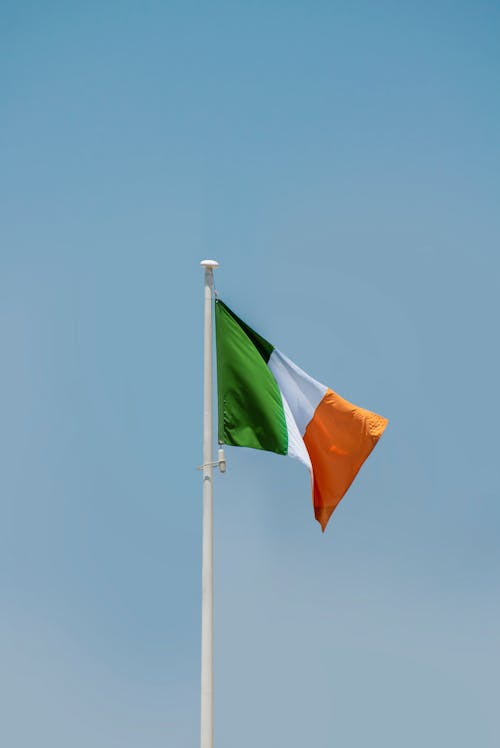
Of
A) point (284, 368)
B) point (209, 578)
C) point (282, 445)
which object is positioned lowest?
point (209, 578)

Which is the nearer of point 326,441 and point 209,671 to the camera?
point 209,671

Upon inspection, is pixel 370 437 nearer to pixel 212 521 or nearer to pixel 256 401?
pixel 256 401

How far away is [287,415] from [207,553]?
3568mm

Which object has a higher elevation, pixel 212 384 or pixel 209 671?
pixel 212 384

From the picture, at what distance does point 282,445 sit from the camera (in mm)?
23906

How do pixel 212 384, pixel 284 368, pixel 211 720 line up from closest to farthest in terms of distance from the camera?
pixel 211 720 < pixel 212 384 < pixel 284 368

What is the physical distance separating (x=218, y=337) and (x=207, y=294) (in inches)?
35.1

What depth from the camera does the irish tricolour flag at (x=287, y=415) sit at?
2384 centimetres

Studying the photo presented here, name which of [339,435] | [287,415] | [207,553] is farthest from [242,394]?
[207,553]

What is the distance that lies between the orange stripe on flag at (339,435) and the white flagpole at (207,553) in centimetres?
307

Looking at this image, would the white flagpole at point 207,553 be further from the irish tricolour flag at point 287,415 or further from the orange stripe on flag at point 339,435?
the orange stripe on flag at point 339,435

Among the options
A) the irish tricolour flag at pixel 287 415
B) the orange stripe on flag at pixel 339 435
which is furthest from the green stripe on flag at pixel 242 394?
the orange stripe on flag at pixel 339 435

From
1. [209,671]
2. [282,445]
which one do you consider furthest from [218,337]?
[209,671]

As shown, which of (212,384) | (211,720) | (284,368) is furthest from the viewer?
(284,368)
